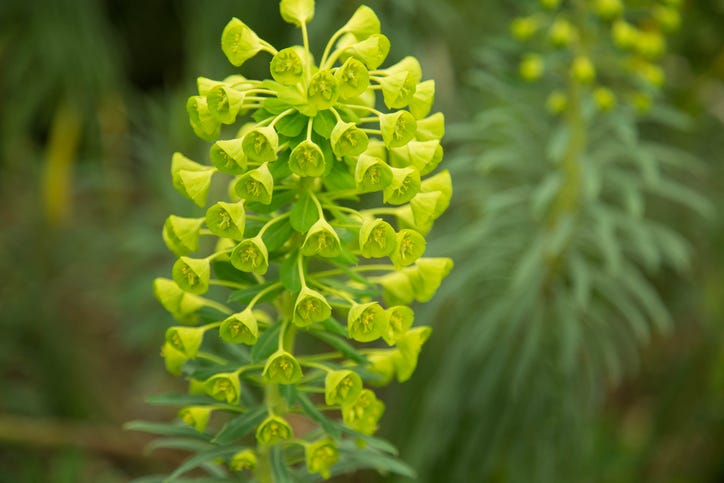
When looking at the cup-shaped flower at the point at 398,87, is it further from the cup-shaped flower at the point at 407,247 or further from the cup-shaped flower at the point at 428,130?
the cup-shaped flower at the point at 407,247

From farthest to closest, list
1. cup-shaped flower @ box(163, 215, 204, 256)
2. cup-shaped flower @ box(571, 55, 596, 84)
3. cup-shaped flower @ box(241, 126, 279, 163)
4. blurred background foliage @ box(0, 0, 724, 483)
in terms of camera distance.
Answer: blurred background foliage @ box(0, 0, 724, 483) → cup-shaped flower @ box(571, 55, 596, 84) → cup-shaped flower @ box(163, 215, 204, 256) → cup-shaped flower @ box(241, 126, 279, 163)

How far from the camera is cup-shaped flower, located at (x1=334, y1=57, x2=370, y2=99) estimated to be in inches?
40.6

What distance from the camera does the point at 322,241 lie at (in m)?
1.05

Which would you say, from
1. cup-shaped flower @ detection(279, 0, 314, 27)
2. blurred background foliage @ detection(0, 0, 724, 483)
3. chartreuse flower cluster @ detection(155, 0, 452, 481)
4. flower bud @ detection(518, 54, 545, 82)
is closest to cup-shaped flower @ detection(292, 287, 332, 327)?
chartreuse flower cluster @ detection(155, 0, 452, 481)

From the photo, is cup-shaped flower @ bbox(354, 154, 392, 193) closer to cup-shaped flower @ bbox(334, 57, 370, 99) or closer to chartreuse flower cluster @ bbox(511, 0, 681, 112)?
cup-shaped flower @ bbox(334, 57, 370, 99)

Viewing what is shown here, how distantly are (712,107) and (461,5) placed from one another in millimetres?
996

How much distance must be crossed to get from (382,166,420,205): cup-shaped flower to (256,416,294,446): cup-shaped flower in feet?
1.14

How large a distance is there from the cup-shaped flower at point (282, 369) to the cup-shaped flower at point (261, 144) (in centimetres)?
26

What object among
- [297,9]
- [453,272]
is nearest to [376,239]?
[297,9]

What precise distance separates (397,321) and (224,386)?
0.85ft

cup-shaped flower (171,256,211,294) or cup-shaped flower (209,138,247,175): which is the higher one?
cup-shaped flower (209,138,247,175)

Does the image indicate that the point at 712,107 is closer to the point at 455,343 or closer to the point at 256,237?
the point at 455,343

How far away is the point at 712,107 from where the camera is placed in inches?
116

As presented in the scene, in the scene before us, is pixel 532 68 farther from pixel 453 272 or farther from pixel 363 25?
pixel 363 25
